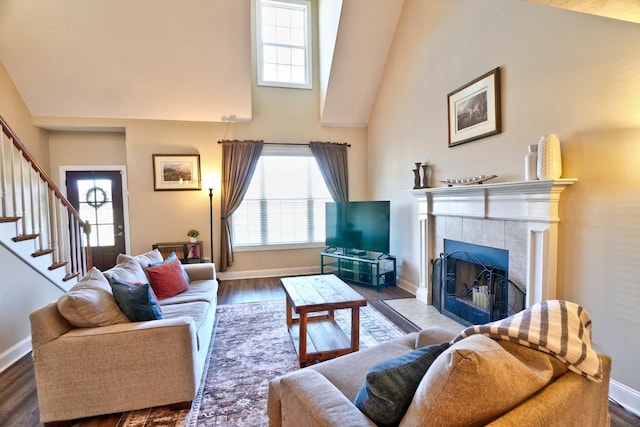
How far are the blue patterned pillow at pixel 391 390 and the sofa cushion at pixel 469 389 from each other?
0.11m

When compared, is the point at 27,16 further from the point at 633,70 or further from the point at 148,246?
the point at 633,70

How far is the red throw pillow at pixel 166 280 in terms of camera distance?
2895 mm

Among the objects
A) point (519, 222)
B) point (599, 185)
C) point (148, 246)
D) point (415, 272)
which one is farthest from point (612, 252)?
point (148, 246)

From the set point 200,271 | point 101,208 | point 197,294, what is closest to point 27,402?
point 197,294

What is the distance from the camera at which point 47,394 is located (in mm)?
1786

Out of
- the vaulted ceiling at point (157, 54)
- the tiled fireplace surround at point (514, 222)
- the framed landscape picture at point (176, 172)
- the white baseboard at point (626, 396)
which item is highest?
the vaulted ceiling at point (157, 54)

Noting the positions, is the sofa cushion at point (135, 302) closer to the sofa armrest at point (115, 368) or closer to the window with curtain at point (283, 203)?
the sofa armrest at point (115, 368)

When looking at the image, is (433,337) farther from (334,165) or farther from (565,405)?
(334,165)

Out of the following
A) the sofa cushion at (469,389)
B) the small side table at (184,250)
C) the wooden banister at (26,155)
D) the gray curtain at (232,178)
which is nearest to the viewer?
the sofa cushion at (469,389)

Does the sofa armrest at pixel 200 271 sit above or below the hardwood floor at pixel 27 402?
above

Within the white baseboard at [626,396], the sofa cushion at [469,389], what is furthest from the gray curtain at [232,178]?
the white baseboard at [626,396]

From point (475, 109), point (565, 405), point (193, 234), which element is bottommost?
point (565, 405)

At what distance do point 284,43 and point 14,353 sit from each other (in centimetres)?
547

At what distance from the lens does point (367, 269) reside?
4770mm
